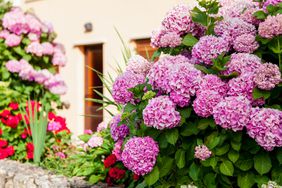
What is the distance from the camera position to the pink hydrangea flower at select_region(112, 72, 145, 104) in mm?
3537

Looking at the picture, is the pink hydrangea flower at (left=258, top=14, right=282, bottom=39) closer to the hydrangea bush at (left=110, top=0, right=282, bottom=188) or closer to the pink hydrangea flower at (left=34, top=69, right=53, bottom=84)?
the hydrangea bush at (left=110, top=0, right=282, bottom=188)

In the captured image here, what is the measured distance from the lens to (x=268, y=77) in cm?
312

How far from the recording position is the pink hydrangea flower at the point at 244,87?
3.18m

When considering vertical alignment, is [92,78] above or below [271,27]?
below

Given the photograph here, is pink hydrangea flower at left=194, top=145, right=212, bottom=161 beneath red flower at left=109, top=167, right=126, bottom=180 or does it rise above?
above

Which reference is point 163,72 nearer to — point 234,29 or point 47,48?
point 234,29

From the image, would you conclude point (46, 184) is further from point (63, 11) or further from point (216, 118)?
point (63, 11)

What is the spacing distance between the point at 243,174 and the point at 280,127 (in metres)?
0.45

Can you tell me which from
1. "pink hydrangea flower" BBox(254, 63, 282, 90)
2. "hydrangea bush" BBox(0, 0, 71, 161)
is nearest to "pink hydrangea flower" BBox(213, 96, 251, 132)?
"pink hydrangea flower" BBox(254, 63, 282, 90)

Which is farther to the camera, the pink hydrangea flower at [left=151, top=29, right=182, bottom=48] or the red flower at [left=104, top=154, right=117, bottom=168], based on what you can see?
the red flower at [left=104, top=154, right=117, bottom=168]

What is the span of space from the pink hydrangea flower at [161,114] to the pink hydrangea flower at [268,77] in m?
0.52

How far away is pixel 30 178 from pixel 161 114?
2294 millimetres

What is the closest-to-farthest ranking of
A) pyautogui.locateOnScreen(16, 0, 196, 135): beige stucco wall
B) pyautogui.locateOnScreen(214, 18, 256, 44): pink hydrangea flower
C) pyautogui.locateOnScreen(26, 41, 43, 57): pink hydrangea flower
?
pyautogui.locateOnScreen(214, 18, 256, 44): pink hydrangea flower < pyautogui.locateOnScreen(26, 41, 43, 57): pink hydrangea flower < pyautogui.locateOnScreen(16, 0, 196, 135): beige stucco wall

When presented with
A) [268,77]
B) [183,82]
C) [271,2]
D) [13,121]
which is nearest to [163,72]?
[183,82]
